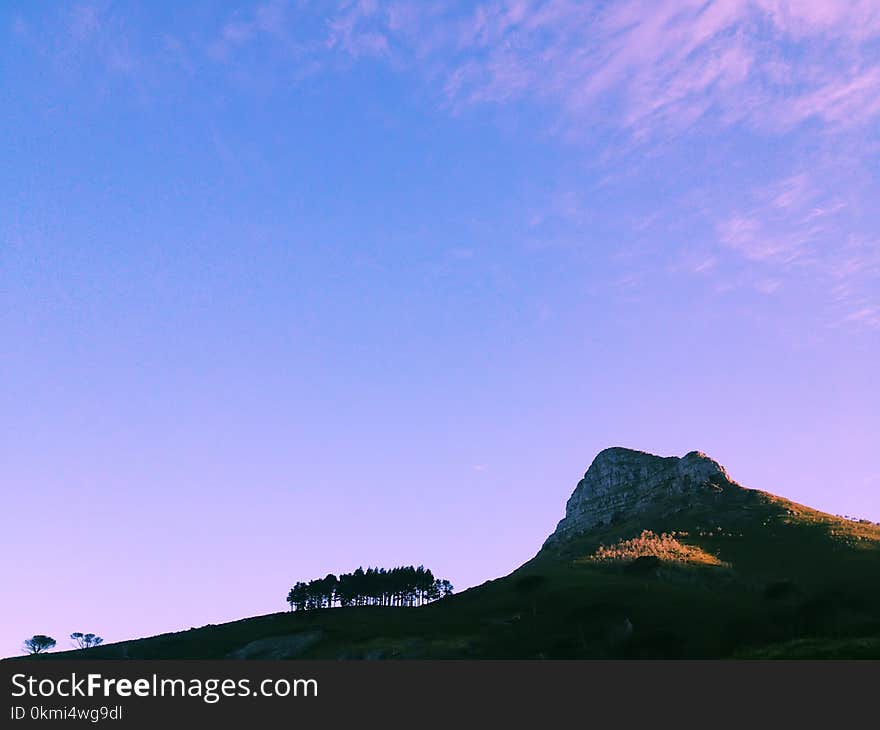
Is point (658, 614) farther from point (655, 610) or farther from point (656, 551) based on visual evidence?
point (656, 551)

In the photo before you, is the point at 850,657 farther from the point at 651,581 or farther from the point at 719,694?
the point at 651,581

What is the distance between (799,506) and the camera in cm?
18162

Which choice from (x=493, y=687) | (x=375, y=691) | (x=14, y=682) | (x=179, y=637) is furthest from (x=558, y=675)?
(x=179, y=637)

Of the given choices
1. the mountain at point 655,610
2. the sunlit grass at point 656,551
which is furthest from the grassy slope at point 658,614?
the sunlit grass at point 656,551

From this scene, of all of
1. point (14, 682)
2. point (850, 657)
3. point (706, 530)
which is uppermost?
point (706, 530)

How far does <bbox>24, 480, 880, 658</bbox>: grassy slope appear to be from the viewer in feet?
305

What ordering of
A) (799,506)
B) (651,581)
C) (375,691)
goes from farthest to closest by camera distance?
(799,506) → (651,581) → (375,691)

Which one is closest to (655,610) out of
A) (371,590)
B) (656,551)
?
(656,551)

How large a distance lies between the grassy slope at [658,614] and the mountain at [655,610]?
0.90 ft

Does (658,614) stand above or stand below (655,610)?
below

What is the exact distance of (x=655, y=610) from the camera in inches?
4163

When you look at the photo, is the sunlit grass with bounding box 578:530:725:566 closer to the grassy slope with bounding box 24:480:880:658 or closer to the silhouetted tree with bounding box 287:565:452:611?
the grassy slope with bounding box 24:480:880:658

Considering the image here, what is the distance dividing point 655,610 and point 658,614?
61.6 inches

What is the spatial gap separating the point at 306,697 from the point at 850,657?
44.4 metres
